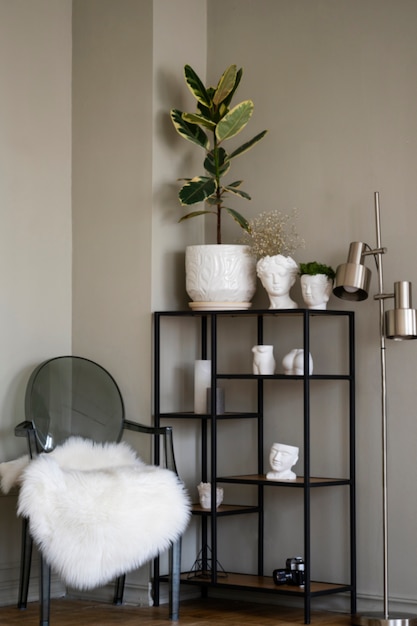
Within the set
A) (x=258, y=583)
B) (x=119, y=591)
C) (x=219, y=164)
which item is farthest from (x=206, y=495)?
(x=219, y=164)

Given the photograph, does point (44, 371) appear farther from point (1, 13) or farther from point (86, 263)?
point (1, 13)

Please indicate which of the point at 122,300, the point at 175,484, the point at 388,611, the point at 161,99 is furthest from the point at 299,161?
the point at 388,611

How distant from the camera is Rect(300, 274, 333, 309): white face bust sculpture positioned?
3988 millimetres

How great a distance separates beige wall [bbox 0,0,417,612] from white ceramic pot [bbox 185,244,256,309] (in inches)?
7.7

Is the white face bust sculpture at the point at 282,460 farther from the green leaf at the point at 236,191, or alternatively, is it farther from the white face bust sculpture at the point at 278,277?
the green leaf at the point at 236,191

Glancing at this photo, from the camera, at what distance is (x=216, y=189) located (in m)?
4.25

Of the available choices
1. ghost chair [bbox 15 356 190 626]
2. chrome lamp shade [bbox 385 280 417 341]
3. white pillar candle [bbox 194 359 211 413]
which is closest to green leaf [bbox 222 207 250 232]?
white pillar candle [bbox 194 359 211 413]

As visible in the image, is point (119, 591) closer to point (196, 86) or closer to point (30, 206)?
point (30, 206)

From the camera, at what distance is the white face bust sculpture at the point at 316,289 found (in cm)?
399

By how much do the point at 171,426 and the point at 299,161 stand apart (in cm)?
130

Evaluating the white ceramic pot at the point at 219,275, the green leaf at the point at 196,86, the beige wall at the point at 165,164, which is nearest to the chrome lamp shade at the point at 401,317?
the beige wall at the point at 165,164

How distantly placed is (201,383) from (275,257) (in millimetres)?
644

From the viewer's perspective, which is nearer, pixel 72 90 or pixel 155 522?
pixel 155 522

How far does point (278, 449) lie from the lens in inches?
158
